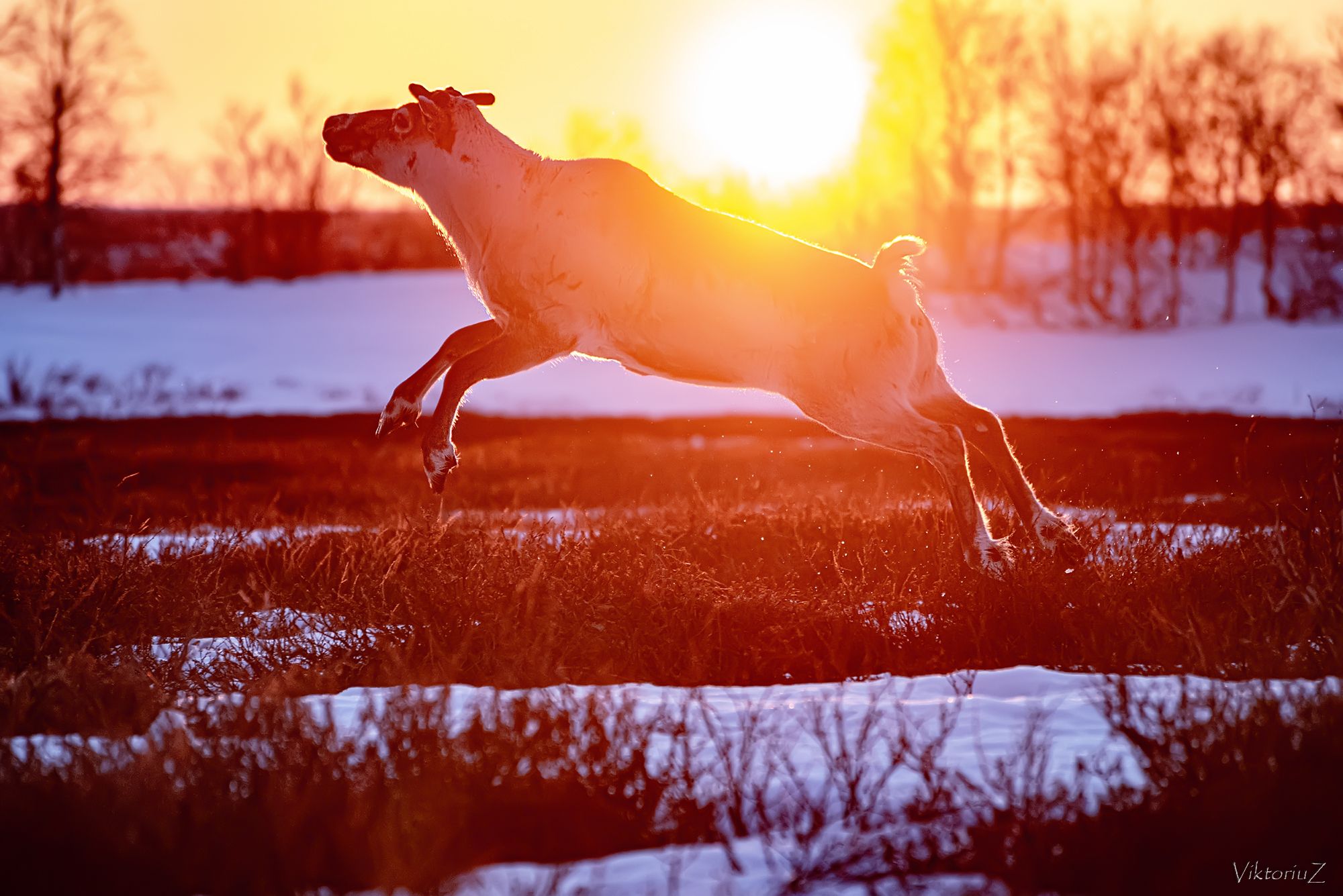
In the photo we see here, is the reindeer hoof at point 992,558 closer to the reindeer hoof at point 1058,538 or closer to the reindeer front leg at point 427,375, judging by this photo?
the reindeer hoof at point 1058,538

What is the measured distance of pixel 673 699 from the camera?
4.66 metres

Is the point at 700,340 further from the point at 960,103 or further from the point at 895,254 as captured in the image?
the point at 960,103

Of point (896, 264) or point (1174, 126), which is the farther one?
point (1174, 126)

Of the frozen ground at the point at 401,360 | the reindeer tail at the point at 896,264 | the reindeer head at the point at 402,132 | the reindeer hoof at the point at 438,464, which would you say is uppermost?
the frozen ground at the point at 401,360

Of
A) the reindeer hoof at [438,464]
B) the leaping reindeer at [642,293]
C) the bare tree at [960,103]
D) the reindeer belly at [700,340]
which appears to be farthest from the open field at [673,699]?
the bare tree at [960,103]

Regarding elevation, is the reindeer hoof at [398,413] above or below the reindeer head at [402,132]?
below

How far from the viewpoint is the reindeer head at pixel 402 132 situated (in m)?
6.73

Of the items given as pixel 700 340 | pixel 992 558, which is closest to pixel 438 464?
pixel 700 340

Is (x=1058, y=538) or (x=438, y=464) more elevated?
(x=438, y=464)

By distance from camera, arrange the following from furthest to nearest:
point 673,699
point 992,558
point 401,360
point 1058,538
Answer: point 401,360 < point 1058,538 < point 992,558 < point 673,699

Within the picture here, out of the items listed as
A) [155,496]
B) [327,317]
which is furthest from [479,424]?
[327,317]

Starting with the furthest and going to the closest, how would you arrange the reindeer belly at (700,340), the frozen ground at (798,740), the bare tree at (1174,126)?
the bare tree at (1174,126) < the reindeer belly at (700,340) < the frozen ground at (798,740)

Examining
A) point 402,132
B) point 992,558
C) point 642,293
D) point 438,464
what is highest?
point 402,132

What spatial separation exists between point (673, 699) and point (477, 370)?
2501mm
